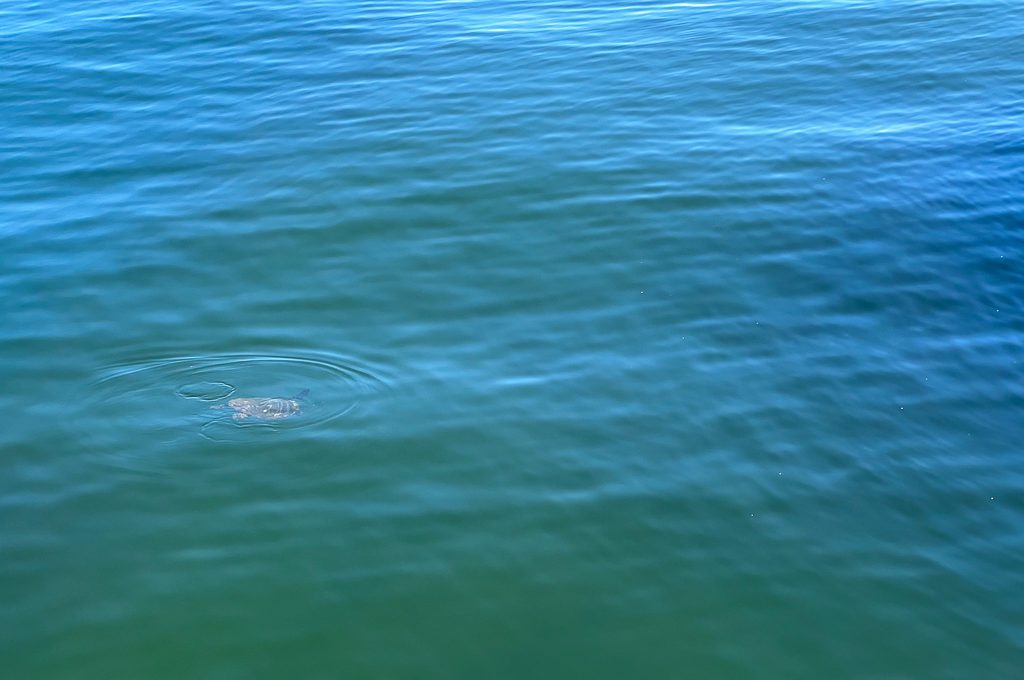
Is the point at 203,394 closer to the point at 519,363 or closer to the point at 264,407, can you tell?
the point at 264,407

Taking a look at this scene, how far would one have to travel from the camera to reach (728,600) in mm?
8570

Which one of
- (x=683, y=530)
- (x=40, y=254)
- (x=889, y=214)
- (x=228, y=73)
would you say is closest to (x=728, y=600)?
(x=683, y=530)

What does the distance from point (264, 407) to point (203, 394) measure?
2.12 ft

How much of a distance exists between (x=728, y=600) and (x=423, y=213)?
729 cm

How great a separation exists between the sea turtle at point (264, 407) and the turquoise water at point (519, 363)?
11 cm

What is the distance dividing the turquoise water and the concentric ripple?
37mm

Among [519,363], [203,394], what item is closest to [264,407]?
[203,394]

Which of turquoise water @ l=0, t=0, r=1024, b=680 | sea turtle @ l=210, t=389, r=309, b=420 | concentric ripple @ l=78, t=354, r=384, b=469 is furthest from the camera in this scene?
sea turtle @ l=210, t=389, r=309, b=420

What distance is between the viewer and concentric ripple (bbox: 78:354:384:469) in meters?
10.5

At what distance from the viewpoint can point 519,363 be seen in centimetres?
1145

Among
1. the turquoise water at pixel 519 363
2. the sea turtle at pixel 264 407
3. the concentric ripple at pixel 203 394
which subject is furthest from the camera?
the sea turtle at pixel 264 407

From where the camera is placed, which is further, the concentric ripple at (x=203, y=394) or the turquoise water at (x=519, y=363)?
the concentric ripple at (x=203, y=394)

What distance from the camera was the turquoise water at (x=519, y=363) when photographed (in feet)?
27.8

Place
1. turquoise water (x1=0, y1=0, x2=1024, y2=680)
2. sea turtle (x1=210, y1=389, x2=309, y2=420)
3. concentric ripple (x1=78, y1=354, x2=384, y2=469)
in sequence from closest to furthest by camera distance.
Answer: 1. turquoise water (x1=0, y1=0, x2=1024, y2=680)
2. concentric ripple (x1=78, y1=354, x2=384, y2=469)
3. sea turtle (x1=210, y1=389, x2=309, y2=420)
